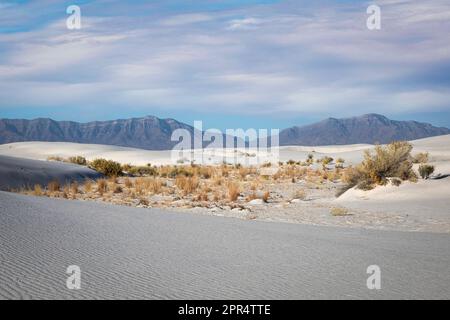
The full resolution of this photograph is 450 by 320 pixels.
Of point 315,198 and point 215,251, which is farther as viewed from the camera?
point 315,198

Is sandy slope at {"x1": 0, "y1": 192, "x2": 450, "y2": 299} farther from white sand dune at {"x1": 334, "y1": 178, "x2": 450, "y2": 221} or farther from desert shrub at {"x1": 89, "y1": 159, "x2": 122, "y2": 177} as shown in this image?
desert shrub at {"x1": 89, "y1": 159, "x2": 122, "y2": 177}

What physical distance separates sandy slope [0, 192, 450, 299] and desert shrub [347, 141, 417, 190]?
8.76 m

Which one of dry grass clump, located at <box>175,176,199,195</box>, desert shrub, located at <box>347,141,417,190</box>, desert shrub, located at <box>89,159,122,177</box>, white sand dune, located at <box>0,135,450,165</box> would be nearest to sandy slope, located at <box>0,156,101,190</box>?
desert shrub, located at <box>89,159,122,177</box>

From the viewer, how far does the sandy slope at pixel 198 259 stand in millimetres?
4809

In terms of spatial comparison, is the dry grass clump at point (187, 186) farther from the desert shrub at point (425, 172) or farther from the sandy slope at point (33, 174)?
the desert shrub at point (425, 172)

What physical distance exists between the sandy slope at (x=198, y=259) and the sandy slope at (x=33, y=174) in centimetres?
1270

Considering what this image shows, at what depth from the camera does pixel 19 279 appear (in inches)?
185

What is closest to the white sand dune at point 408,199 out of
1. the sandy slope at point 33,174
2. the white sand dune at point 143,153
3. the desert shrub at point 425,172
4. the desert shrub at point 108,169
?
the desert shrub at point 425,172

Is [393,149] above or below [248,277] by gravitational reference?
above

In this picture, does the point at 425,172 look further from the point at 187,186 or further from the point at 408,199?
the point at 187,186
